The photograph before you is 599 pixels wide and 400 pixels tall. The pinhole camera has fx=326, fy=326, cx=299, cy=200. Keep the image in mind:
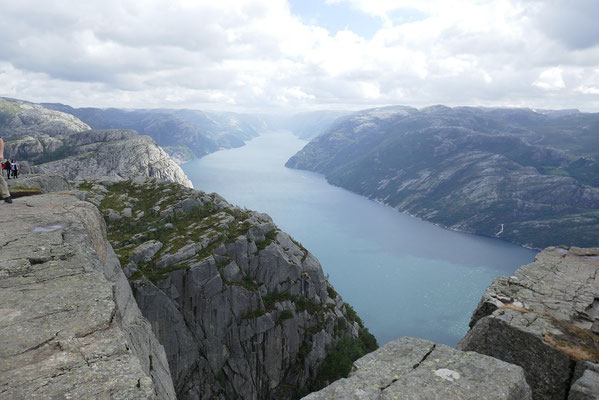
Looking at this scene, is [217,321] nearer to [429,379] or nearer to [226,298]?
[226,298]

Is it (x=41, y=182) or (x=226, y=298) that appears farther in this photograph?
(x=226, y=298)

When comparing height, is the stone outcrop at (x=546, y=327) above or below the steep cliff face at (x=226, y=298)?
above

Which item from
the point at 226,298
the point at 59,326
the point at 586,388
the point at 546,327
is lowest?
the point at 226,298

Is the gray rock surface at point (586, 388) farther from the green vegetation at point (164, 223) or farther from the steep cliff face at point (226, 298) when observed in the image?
the green vegetation at point (164, 223)

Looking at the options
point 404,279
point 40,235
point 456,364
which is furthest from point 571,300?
point 404,279

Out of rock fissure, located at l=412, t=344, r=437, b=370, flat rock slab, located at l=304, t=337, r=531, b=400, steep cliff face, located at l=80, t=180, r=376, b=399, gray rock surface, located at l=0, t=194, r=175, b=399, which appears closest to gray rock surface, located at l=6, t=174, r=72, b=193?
steep cliff face, located at l=80, t=180, r=376, b=399

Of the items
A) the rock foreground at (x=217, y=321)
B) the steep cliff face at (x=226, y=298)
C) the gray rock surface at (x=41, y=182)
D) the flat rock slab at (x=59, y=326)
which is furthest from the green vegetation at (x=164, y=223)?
the flat rock slab at (x=59, y=326)

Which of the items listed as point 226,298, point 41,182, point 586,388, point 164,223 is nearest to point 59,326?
point 586,388
